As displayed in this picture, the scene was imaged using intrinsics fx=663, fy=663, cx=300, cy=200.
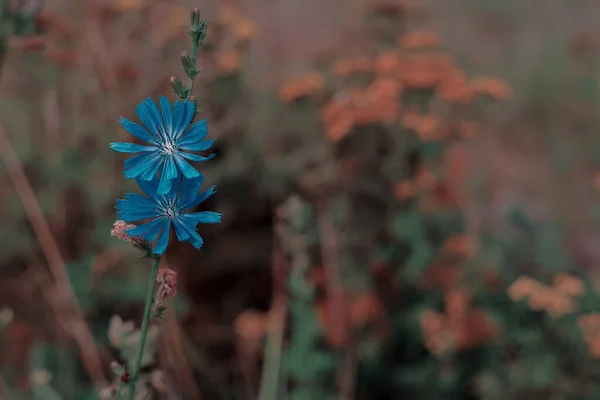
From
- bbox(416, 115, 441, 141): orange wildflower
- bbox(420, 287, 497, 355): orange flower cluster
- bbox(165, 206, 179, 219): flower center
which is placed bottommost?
bbox(165, 206, 179, 219): flower center

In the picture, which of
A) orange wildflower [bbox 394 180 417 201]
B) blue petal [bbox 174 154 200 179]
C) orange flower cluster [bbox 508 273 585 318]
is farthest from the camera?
orange wildflower [bbox 394 180 417 201]

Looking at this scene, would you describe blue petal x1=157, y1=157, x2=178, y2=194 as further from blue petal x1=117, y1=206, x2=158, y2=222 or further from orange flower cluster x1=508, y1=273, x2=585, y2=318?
orange flower cluster x1=508, y1=273, x2=585, y2=318

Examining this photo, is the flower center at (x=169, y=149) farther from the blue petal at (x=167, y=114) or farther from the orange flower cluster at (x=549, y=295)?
the orange flower cluster at (x=549, y=295)

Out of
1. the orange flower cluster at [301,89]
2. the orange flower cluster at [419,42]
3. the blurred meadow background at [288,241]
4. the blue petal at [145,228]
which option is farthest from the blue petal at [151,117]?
the orange flower cluster at [419,42]

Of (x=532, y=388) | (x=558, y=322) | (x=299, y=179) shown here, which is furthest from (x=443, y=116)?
(x=532, y=388)

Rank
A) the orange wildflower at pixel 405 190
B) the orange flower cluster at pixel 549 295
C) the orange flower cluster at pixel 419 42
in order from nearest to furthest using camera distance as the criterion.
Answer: the orange flower cluster at pixel 549 295 < the orange wildflower at pixel 405 190 < the orange flower cluster at pixel 419 42

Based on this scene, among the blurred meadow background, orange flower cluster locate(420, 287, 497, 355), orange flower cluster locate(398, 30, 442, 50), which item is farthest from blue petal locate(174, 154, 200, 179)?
orange flower cluster locate(398, 30, 442, 50)

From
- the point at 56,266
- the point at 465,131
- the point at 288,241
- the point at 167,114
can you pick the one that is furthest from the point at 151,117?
the point at 465,131
